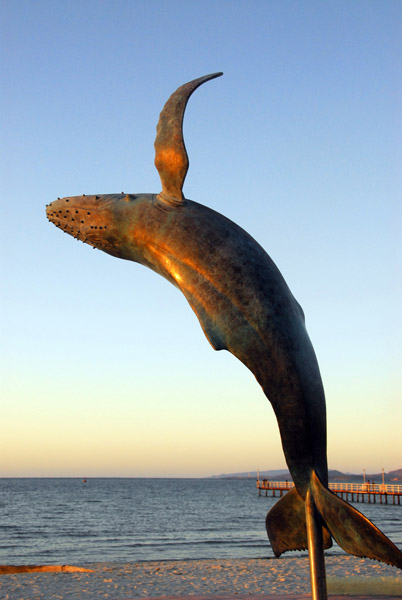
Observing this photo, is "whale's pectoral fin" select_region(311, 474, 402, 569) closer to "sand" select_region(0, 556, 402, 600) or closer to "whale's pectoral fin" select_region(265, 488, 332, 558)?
"whale's pectoral fin" select_region(265, 488, 332, 558)

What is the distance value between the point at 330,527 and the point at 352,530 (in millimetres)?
364

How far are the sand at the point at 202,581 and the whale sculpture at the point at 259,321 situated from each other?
8.82 metres

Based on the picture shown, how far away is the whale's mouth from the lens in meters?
6.61

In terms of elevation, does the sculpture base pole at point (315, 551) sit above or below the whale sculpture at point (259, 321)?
below

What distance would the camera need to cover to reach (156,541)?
39250 millimetres

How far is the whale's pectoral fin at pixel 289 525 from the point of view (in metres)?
5.71

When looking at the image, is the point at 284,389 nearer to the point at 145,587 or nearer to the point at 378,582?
the point at 378,582

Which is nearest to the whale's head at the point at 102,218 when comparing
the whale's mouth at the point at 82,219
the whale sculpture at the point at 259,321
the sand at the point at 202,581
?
the whale's mouth at the point at 82,219

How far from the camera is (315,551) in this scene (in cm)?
542

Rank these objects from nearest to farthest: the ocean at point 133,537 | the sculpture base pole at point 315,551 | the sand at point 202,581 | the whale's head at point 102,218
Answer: the sculpture base pole at point 315,551 < the whale's head at point 102,218 < the sand at point 202,581 < the ocean at point 133,537

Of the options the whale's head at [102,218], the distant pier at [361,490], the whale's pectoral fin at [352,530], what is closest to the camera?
the whale's pectoral fin at [352,530]

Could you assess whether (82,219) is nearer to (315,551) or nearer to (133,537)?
(315,551)

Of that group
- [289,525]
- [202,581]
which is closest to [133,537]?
[202,581]

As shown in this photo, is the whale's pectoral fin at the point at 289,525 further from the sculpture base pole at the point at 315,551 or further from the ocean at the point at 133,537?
the ocean at the point at 133,537
